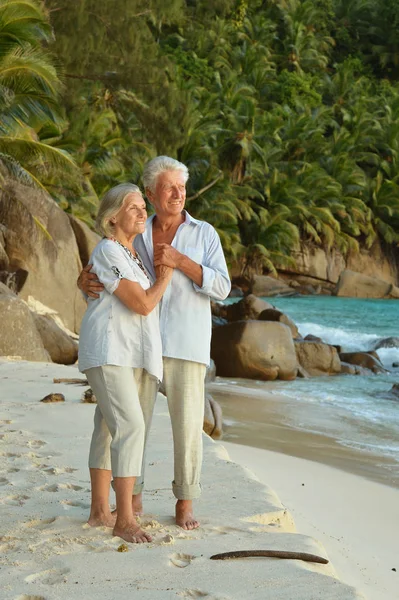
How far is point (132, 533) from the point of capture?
3752 mm

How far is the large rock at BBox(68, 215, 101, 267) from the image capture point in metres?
18.5

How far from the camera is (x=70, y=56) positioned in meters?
24.9

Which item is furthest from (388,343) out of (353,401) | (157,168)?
(157,168)

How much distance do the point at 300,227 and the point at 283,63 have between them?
13727 mm

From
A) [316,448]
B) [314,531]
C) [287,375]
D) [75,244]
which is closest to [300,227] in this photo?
[75,244]

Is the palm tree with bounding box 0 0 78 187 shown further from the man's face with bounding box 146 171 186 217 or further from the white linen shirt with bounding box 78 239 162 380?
the white linen shirt with bounding box 78 239 162 380

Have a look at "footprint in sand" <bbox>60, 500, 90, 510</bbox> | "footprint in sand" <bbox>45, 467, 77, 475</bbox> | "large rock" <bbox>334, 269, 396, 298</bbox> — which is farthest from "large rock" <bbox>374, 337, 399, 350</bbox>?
"large rock" <bbox>334, 269, 396, 298</bbox>

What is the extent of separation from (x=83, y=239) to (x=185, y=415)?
15.0 m

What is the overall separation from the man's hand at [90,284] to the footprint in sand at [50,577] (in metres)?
1.17

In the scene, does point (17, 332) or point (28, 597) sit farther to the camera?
point (17, 332)

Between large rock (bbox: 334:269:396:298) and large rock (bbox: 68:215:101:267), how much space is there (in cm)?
2316

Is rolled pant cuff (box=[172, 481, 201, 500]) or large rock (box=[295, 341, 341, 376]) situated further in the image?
large rock (box=[295, 341, 341, 376])

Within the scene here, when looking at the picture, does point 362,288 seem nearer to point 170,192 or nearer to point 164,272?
point 170,192

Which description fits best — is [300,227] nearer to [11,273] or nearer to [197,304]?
[11,273]
